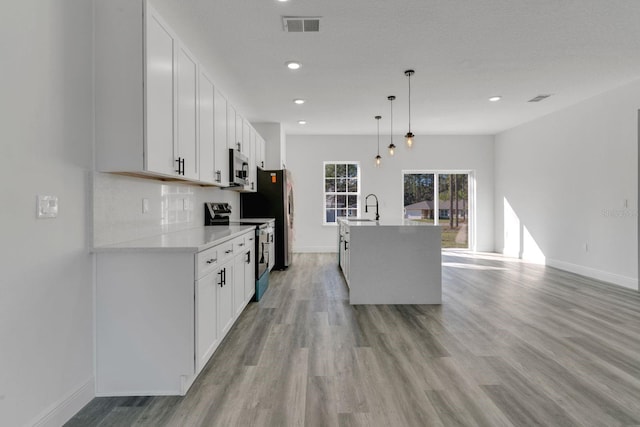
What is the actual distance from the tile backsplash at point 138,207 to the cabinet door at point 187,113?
0.35 m

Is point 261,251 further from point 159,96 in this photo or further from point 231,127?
point 159,96

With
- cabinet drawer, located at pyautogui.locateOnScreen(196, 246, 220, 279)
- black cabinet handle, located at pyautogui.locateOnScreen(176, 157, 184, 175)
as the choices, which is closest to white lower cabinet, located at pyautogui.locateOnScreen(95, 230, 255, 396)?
cabinet drawer, located at pyautogui.locateOnScreen(196, 246, 220, 279)

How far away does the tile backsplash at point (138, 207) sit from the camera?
6.68 ft

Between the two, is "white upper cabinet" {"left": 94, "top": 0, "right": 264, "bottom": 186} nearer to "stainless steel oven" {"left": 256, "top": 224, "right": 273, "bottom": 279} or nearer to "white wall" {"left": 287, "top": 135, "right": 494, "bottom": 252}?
"stainless steel oven" {"left": 256, "top": 224, "right": 273, "bottom": 279}

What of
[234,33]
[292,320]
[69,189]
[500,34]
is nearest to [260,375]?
[292,320]

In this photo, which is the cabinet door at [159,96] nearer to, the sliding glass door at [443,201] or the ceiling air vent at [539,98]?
the ceiling air vent at [539,98]

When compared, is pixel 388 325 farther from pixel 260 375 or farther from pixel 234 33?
pixel 234 33

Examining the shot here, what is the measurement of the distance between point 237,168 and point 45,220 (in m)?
2.59

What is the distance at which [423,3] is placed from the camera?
8.66 ft

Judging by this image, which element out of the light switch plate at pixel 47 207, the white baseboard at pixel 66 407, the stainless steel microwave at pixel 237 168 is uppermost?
the stainless steel microwave at pixel 237 168

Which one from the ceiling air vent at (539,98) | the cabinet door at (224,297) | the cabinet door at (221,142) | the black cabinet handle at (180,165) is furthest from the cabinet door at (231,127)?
the ceiling air vent at (539,98)

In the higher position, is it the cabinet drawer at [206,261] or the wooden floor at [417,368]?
the cabinet drawer at [206,261]

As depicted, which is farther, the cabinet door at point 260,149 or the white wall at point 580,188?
the cabinet door at point 260,149

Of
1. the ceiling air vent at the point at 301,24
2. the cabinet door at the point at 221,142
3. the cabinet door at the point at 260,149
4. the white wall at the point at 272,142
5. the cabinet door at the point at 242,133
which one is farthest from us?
the white wall at the point at 272,142
